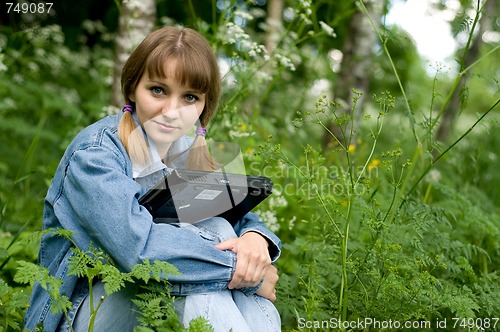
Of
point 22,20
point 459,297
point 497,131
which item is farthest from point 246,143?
point 22,20

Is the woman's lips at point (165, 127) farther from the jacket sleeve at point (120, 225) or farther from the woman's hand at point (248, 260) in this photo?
the woman's hand at point (248, 260)

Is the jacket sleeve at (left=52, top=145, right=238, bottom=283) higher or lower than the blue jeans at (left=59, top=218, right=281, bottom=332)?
higher

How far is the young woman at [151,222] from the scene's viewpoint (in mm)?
1823

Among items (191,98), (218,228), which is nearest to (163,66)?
(191,98)

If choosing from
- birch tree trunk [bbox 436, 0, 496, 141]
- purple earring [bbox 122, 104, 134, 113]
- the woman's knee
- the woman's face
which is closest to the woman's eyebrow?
the woman's face

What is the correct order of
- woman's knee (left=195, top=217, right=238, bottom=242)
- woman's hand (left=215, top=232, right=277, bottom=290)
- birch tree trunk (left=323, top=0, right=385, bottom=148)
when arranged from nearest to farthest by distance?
woman's hand (left=215, top=232, right=277, bottom=290) → woman's knee (left=195, top=217, right=238, bottom=242) → birch tree trunk (left=323, top=0, right=385, bottom=148)

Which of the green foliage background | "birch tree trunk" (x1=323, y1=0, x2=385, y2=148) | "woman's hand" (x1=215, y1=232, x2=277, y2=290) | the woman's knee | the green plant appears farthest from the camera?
"birch tree trunk" (x1=323, y1=0, x2=385, y2=148)

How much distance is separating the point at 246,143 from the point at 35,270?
210 cm

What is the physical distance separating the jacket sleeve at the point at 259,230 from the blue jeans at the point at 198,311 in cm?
19

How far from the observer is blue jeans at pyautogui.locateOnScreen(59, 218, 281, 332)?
1834 millimetres

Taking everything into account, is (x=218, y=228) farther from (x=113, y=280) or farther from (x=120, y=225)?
(x=113, y=280)

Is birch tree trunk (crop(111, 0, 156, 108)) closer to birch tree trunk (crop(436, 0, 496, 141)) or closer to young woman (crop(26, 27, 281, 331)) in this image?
young woman (crop(26, 27, 281, 331))

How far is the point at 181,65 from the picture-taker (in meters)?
2.08

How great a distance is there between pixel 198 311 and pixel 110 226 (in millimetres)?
350
